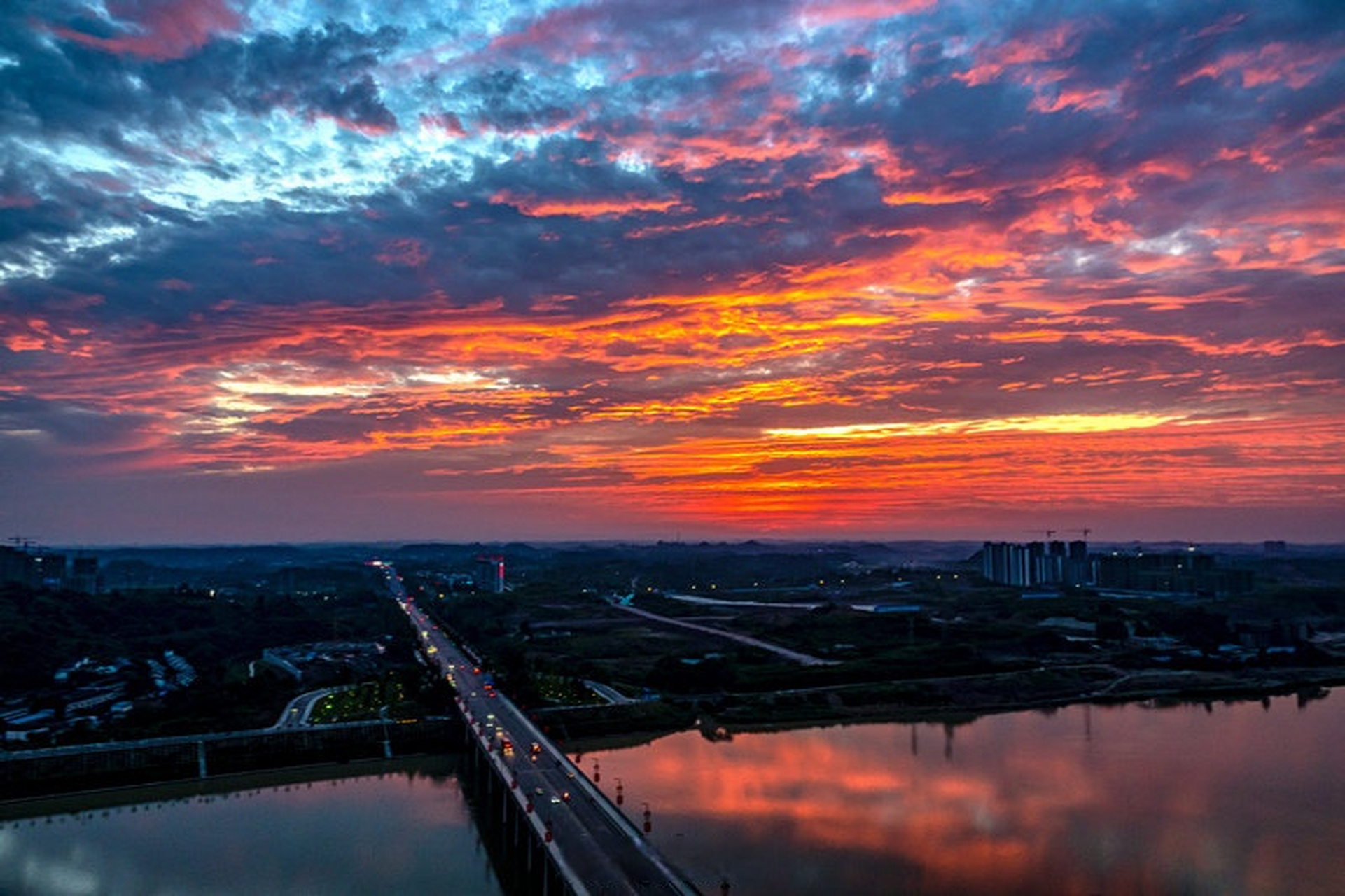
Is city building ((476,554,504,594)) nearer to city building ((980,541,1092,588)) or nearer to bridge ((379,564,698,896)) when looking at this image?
city building ((980,541,1092,588))

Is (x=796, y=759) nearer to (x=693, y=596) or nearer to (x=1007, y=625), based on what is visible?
(x=1007, y=625)

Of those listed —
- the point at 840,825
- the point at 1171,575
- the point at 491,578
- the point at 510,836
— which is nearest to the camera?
the point at 510,836

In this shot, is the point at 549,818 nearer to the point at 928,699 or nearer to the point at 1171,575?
the point at 928,699

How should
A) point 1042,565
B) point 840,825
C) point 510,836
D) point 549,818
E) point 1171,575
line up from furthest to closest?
point 1042,565
point 1171,575
point 840,825
point 510,836
point 549,818

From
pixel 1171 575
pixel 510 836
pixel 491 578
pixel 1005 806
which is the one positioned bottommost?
pixel 510 836

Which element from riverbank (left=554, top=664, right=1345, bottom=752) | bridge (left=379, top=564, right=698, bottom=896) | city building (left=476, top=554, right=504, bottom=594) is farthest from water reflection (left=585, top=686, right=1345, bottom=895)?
city building (left=476, top=554, right=504, bottom=594)

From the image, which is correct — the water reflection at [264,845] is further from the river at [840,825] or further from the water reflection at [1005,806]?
the water reflection at [1005,806]

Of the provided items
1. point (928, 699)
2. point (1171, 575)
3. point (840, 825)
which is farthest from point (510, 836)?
point (1171, 575)
